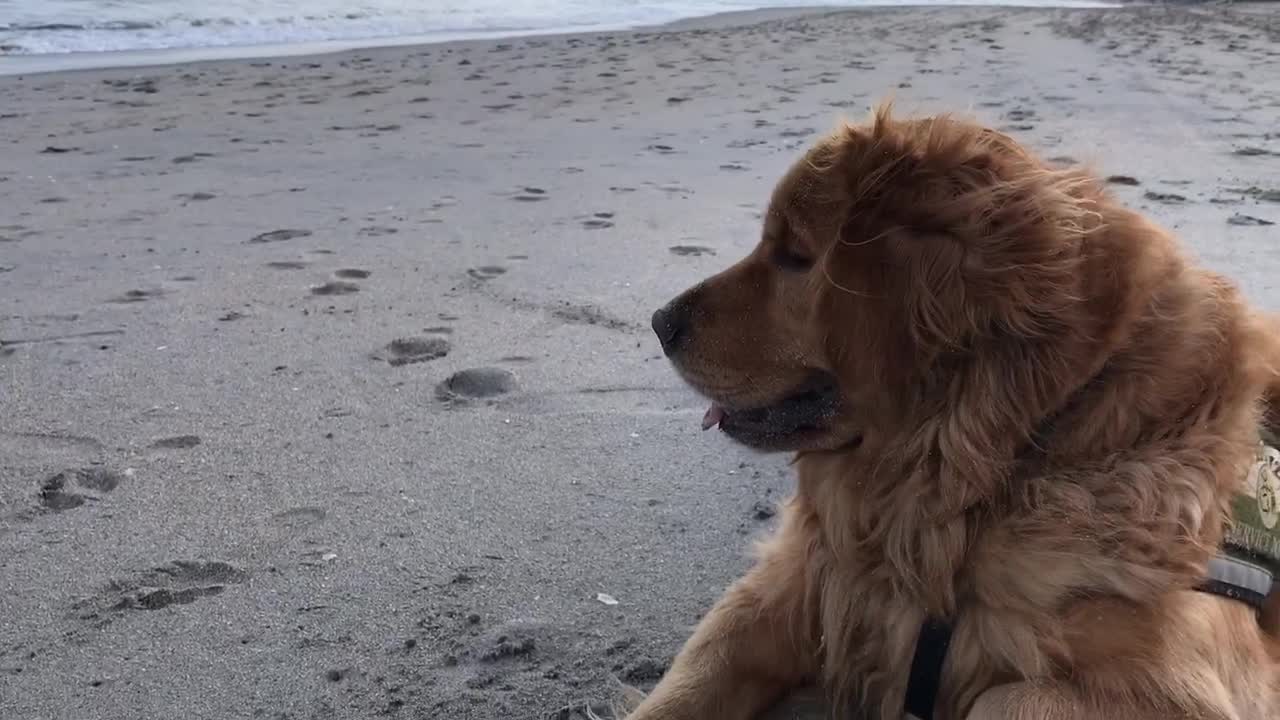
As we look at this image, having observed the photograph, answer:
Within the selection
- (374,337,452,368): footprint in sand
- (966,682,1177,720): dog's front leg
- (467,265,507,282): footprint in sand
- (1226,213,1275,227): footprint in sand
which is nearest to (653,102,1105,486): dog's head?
(966,682,1177,720): dog's front leg

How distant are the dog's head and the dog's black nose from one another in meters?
0.04

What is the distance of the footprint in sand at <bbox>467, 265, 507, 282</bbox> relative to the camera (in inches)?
193

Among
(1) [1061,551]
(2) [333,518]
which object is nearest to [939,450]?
(1) [1061,551]

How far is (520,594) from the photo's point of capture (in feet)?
8.93

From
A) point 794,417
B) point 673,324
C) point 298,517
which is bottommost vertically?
point 298,517

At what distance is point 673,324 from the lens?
7.95 feet

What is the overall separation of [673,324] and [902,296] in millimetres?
515

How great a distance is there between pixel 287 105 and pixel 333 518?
703 cm

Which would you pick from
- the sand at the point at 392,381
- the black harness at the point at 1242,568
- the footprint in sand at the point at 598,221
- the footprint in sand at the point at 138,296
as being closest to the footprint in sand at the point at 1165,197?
the sand at the point at 392,381

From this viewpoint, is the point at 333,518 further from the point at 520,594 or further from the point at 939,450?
the point at 939,450

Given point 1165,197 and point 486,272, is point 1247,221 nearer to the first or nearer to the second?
point 1165,197

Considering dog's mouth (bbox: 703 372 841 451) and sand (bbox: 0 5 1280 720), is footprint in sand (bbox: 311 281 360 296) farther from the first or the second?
dog's mouth (bbox: 703 372 841 451)

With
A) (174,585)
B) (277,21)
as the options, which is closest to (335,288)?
(174,585)

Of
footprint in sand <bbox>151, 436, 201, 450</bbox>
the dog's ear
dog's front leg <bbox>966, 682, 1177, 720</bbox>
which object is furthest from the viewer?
footprint in sand <bbox>151, 436, 201, 450</bbox>
